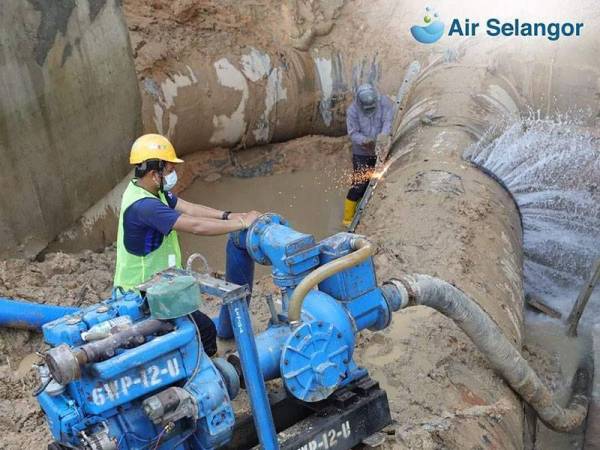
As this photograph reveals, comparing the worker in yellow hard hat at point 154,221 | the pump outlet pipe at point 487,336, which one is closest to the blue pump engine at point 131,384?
the worker in yellow hard hat at point 154,221

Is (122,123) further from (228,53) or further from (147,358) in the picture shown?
(147,358)

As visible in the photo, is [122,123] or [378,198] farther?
[122,123]

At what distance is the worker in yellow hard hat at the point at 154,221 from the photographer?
3598 millimetres

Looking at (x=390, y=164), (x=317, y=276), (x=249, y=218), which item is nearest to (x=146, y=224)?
(x=249, y=218)

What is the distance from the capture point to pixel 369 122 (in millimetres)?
8062

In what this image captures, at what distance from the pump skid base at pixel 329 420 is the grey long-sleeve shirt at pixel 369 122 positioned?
16.4 ft

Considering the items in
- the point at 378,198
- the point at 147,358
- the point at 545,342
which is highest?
the point at 147,358

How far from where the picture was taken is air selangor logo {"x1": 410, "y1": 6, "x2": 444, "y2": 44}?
9.45 metres

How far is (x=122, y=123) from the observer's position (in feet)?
23.2

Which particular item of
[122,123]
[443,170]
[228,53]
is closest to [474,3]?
[228,53]

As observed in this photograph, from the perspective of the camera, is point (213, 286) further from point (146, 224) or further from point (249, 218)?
point (146, 224)

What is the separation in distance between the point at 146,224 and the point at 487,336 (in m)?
1.92

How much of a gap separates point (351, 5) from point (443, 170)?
16.5 feet

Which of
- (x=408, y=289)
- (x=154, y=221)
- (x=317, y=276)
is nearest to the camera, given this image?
(x=317, y=276)
